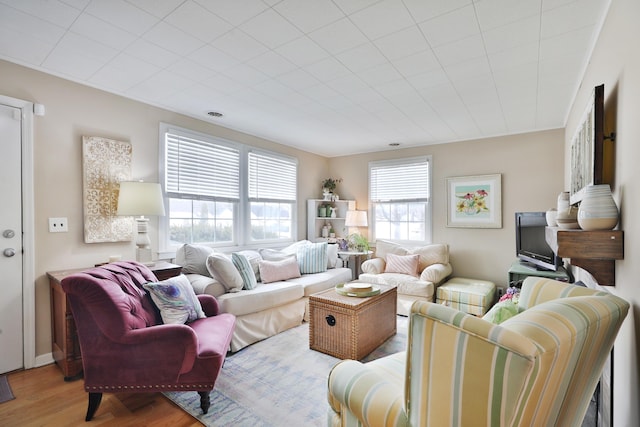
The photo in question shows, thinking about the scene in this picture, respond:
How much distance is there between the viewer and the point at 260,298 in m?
3.16

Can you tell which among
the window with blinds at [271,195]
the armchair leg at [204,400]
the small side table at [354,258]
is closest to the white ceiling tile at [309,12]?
the armchair leg at [204,400]

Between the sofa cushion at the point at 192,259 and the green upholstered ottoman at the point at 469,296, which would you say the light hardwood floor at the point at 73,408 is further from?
the green upholstered ottoman at the point at 469,296

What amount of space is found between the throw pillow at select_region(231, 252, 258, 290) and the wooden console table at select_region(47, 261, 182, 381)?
54.1 inches

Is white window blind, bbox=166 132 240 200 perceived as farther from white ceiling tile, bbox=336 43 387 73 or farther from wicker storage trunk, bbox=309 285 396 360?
white ceiling tile, bbox=336 43 387 73

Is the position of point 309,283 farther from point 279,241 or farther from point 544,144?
point 544,144

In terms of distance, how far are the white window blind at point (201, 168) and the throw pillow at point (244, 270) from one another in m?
1.01

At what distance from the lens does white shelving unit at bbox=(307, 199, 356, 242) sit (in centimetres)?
543

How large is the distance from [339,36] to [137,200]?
2197 mm

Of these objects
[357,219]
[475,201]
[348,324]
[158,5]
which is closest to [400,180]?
[357,219]

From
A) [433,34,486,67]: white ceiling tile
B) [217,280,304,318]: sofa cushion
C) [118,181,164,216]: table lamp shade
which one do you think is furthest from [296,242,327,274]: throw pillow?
[433,34,486,67]: white ceiling tile

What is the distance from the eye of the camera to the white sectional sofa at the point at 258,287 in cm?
299

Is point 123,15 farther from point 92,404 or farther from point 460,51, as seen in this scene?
point 92,404

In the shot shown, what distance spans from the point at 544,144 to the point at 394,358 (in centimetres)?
384

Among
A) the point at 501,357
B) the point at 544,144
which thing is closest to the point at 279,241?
the point at 544,144
